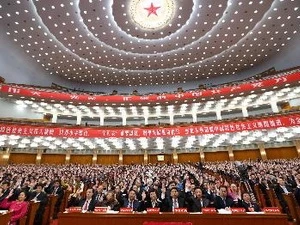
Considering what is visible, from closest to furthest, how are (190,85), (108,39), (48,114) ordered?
(108,39), (48,114), (190,85)

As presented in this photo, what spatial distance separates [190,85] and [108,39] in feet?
41.9

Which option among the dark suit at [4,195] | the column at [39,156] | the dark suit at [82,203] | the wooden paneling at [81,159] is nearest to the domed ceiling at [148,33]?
the column at [39,156]

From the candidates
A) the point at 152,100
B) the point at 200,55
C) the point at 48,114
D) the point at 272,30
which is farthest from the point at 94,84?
the point at 272,30

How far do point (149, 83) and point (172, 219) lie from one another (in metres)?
24.5

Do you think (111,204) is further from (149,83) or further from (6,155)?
(149,83)

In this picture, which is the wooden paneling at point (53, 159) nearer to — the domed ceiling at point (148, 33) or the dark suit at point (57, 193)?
the domed ceiling at point (148, 33)

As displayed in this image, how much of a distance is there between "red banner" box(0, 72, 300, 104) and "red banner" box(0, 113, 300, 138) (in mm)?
4483

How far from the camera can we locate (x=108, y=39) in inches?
714

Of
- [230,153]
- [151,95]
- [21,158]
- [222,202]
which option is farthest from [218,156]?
[21,158]

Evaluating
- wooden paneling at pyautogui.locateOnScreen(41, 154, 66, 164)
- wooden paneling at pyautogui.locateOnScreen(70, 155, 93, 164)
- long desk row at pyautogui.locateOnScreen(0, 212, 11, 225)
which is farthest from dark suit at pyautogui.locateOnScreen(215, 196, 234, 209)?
wooden paneling at pyautogui.locateOnScreen(41, 154, 66, 164)

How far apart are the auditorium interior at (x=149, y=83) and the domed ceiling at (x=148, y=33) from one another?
94 millimetres

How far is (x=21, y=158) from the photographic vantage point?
20016 mm

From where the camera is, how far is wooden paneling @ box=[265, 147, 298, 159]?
18922mm

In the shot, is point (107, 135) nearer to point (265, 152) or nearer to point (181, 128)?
point (181, 128)
